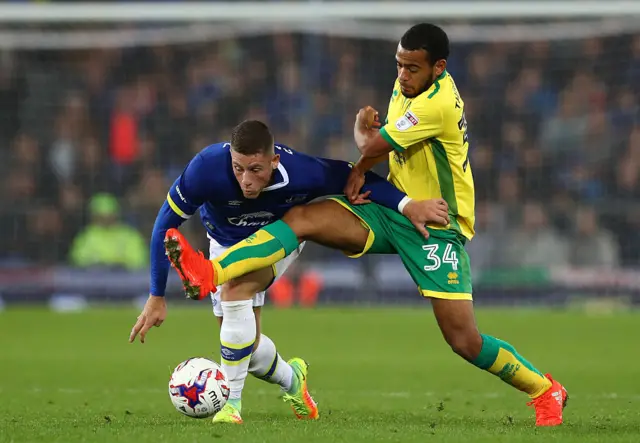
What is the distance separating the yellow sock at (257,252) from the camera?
6.76m

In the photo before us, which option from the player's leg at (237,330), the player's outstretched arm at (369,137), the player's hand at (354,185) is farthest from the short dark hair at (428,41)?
the player's leg at (237,330)

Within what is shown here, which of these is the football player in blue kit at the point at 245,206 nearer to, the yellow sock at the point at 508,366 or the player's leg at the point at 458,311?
the player's leg at the point at 458,311

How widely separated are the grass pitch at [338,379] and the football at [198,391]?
109 millimetres

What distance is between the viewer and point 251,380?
1070cm

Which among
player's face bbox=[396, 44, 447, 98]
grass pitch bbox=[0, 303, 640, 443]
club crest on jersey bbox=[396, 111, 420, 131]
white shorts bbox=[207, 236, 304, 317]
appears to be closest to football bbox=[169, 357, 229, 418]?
grass pitch bbox=[0, 303, 640, 443]

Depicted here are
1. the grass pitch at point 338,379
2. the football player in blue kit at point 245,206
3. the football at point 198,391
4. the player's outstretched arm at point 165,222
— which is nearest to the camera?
the grass pitch at point 338,379

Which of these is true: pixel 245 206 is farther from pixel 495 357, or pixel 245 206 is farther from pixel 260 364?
pixel 495 357

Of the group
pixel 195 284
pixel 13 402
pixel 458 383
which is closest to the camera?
pixel 195 284

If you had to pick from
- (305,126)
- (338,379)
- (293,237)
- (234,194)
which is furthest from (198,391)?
(305,126)

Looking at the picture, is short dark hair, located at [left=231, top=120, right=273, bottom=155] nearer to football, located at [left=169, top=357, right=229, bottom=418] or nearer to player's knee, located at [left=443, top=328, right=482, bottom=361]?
football, located at [left=169, top=357, right=229, bottom=418]

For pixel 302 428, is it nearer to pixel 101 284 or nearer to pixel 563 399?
pixel 563 399

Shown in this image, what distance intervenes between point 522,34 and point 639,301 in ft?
14.6

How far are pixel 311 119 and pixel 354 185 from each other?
10944 mm

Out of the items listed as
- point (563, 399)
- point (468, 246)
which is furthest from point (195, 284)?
point (468, 246)
